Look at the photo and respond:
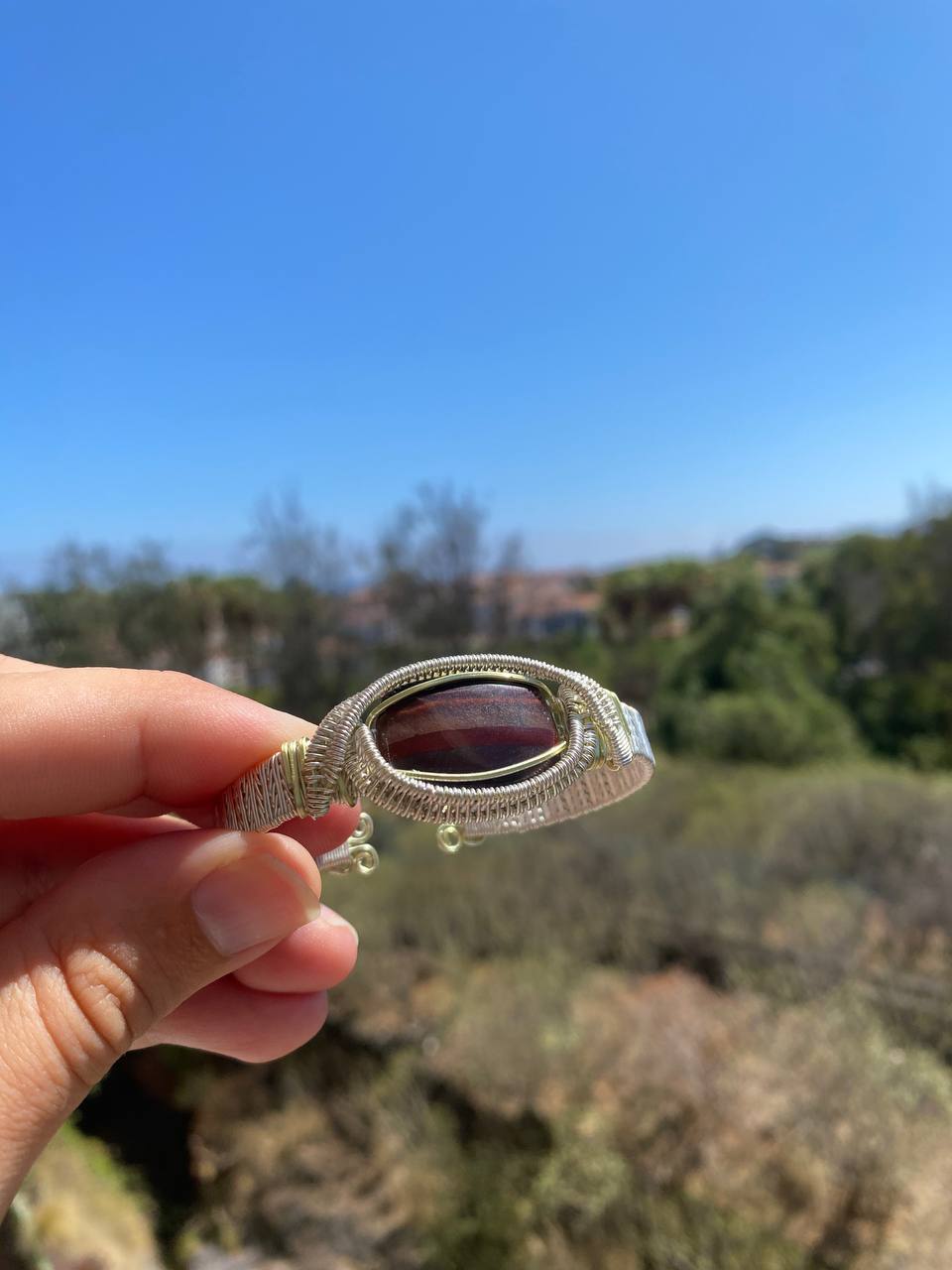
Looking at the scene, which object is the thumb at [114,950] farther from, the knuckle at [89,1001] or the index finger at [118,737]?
the index finger at [118,737]

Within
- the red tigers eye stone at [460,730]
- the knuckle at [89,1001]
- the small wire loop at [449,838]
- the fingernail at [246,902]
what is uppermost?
the red tigers eye stone at [460,730]

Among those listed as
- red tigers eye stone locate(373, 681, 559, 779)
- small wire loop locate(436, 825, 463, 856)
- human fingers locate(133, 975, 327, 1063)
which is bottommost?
human fingers locate(133, 975, 327, 1063)

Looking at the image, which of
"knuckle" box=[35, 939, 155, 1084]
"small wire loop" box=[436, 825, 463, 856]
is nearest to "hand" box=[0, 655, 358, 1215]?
"knuckle" box=[35, 939, 155, 1084]

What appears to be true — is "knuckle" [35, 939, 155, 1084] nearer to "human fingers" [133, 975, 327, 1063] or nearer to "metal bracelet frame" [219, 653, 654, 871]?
"metal bracelet frame" [219, 653, 654, 871]

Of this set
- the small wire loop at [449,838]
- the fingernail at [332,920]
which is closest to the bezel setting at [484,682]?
the small wire loop at [449,838]

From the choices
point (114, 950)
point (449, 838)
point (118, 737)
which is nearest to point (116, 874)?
point (114, 950)
